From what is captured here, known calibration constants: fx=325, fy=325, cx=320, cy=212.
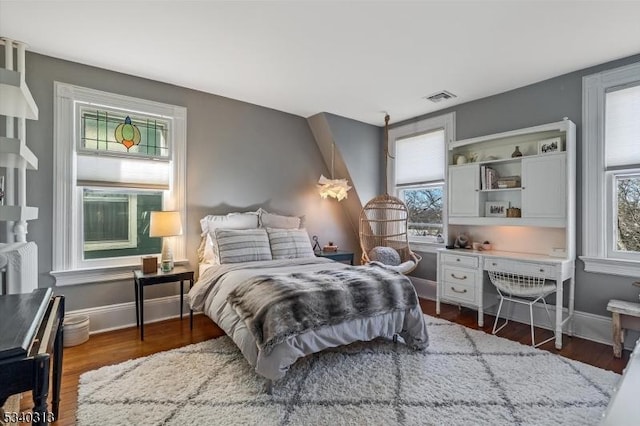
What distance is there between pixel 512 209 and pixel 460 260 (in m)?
0.76

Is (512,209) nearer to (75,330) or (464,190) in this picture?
(464,190)

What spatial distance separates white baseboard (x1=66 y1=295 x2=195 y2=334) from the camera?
122 inches

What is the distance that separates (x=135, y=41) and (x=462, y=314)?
420 cm

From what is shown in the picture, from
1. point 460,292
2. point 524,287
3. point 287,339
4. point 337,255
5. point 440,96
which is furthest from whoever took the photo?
point 337,255

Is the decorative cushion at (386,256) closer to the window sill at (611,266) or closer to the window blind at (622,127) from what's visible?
the window sill at (611,266)

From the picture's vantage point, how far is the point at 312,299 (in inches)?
87.4

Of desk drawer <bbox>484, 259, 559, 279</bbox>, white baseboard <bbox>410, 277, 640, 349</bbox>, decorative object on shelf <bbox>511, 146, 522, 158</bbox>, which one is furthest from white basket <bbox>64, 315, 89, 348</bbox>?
decorative object on shelf <bbox>511, 146, 522, 158</bbox>

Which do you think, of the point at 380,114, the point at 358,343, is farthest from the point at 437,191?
the point at 358,343

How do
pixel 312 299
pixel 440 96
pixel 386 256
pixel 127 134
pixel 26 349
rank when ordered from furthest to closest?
pixel 386 256
pixel 440 96
pixel 127 134
pixel 312 299
pixel 26 349

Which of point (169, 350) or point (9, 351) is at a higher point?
point (9, 351)

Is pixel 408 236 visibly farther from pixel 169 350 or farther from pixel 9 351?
pixel 9 351

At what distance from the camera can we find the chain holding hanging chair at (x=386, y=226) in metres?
4.38

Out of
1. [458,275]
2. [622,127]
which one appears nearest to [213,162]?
[458,275]

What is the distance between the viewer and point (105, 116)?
10.6 ft
